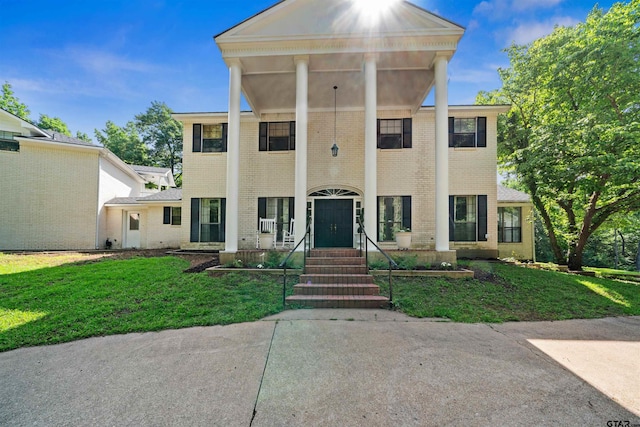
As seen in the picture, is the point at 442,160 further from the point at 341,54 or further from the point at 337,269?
the point at 337,269

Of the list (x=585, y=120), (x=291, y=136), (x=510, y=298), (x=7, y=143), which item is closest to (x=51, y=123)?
(x=7, y=143)

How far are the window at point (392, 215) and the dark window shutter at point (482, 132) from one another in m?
3.77

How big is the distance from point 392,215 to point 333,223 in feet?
7.94

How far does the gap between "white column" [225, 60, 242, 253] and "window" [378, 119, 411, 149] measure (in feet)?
18.9

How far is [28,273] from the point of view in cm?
798

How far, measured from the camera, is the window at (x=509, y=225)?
43.7 ft

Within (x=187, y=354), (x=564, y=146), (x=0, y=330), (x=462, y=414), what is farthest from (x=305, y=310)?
(x=564, y=146)

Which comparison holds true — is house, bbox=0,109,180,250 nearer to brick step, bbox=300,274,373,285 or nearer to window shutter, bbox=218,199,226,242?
window shutter, bbox=218,199,226,242

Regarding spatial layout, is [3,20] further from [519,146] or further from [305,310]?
[519,146]

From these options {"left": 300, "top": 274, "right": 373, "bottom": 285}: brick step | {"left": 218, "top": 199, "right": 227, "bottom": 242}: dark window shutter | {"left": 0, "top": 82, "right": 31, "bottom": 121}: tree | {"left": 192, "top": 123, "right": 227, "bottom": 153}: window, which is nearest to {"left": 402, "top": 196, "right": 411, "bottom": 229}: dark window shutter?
{"left": 300, "top": 274, "right": 373, "bottom": 285}: brick step

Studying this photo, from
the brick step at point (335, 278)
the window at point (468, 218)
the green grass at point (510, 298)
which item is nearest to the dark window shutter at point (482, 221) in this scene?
the window at point (468, 218)

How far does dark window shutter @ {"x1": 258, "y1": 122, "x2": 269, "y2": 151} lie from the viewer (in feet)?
38.4

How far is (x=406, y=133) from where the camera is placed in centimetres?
1138

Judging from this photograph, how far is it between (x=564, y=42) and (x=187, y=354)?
683 inches
